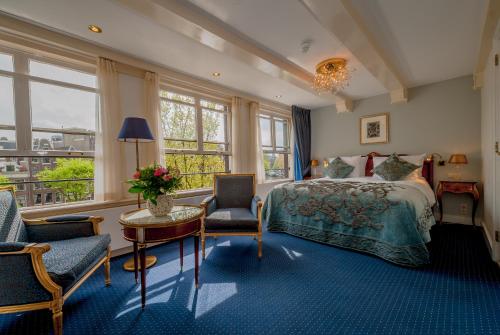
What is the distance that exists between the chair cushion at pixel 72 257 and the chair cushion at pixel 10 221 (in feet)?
0.81

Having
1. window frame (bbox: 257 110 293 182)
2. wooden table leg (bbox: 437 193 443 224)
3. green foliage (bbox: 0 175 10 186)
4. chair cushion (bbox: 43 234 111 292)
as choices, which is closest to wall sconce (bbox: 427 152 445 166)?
wooden table leg (bbox: 437 193 443 224)

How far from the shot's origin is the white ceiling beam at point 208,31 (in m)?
1.88

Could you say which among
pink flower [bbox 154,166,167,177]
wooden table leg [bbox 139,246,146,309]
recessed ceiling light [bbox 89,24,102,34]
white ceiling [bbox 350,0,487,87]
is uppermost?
recessed ceiling light [bbox 89,24,102,34]

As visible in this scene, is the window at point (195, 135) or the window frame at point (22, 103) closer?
the window frame at point (22, 103)

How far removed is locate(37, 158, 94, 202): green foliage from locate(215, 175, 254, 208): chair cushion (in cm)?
169

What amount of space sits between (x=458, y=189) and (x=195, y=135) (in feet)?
15.0

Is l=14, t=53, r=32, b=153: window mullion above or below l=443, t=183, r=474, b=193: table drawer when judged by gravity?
above

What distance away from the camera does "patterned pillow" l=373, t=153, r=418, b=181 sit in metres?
3.71

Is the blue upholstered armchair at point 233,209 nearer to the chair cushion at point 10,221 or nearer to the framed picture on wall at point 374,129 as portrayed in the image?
the chair cushion at point 10,221

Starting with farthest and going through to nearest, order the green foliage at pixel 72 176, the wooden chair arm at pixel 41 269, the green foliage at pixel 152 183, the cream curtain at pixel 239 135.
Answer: the cream curtain at pixel 239 135
the green foliage at pixel 72 176
the green foliage at pixel 152 183
the wooden chair arm at pixel 41 269

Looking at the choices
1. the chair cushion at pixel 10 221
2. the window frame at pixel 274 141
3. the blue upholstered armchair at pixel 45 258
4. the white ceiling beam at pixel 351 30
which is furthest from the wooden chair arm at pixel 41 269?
the window frame at pixel 274 141

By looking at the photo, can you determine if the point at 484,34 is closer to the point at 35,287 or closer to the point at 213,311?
the point at 213,311

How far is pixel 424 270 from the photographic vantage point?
7.37 feet

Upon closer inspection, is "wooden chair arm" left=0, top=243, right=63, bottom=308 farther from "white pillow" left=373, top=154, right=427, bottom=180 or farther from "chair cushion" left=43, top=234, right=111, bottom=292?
"white pillow" left=373, top=154, right=427, bottom=180
